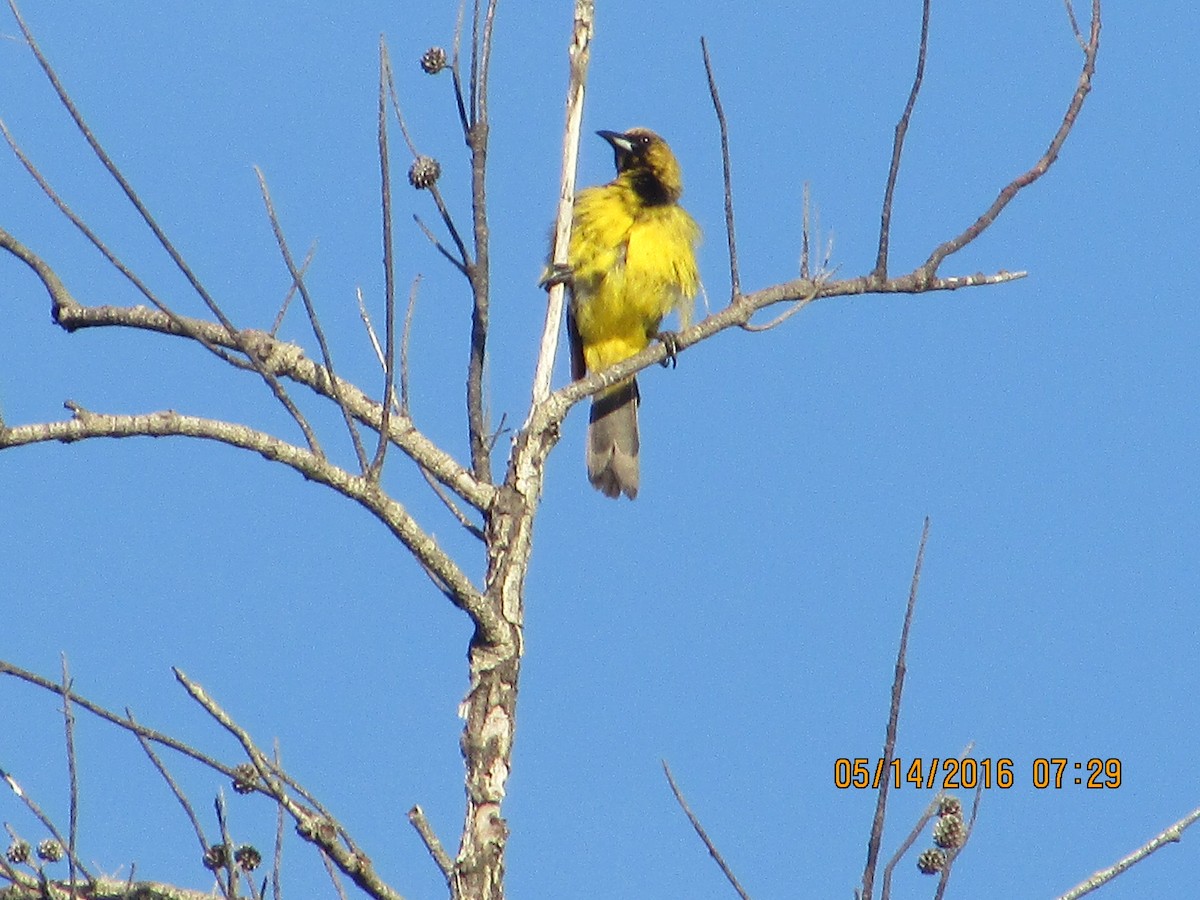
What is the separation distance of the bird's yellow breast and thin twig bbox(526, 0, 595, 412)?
2328 mm

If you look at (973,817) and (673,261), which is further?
(673,261)

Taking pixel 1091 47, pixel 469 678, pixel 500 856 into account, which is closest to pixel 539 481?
pixel 469 678

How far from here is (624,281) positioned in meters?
6.89

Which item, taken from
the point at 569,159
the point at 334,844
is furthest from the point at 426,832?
the point at 569,159

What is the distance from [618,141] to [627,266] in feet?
3.96

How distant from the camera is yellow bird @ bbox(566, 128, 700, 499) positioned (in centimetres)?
688

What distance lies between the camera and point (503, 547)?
149 inches

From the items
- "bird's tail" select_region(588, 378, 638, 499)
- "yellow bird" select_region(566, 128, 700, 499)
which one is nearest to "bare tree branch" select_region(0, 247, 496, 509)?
"yellow bird" select_region(566, 128, 700, 499)

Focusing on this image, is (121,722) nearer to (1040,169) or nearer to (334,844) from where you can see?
(334,844)

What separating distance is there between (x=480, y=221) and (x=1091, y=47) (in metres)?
1.79

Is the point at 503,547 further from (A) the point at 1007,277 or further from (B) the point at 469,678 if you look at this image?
(A) the point at 1007,277

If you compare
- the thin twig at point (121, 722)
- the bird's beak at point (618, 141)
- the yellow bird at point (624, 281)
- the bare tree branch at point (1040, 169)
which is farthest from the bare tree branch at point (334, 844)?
the bird's beak at point (618, 141)

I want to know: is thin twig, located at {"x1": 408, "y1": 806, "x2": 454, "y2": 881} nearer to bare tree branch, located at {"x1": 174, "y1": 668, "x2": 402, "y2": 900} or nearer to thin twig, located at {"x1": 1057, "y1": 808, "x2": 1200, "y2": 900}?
bare tree branch, located at {"x1": 174, "y1": 668, "x2": 402, "y2": 900}

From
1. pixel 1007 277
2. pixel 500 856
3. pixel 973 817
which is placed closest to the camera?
pixel 973 817
